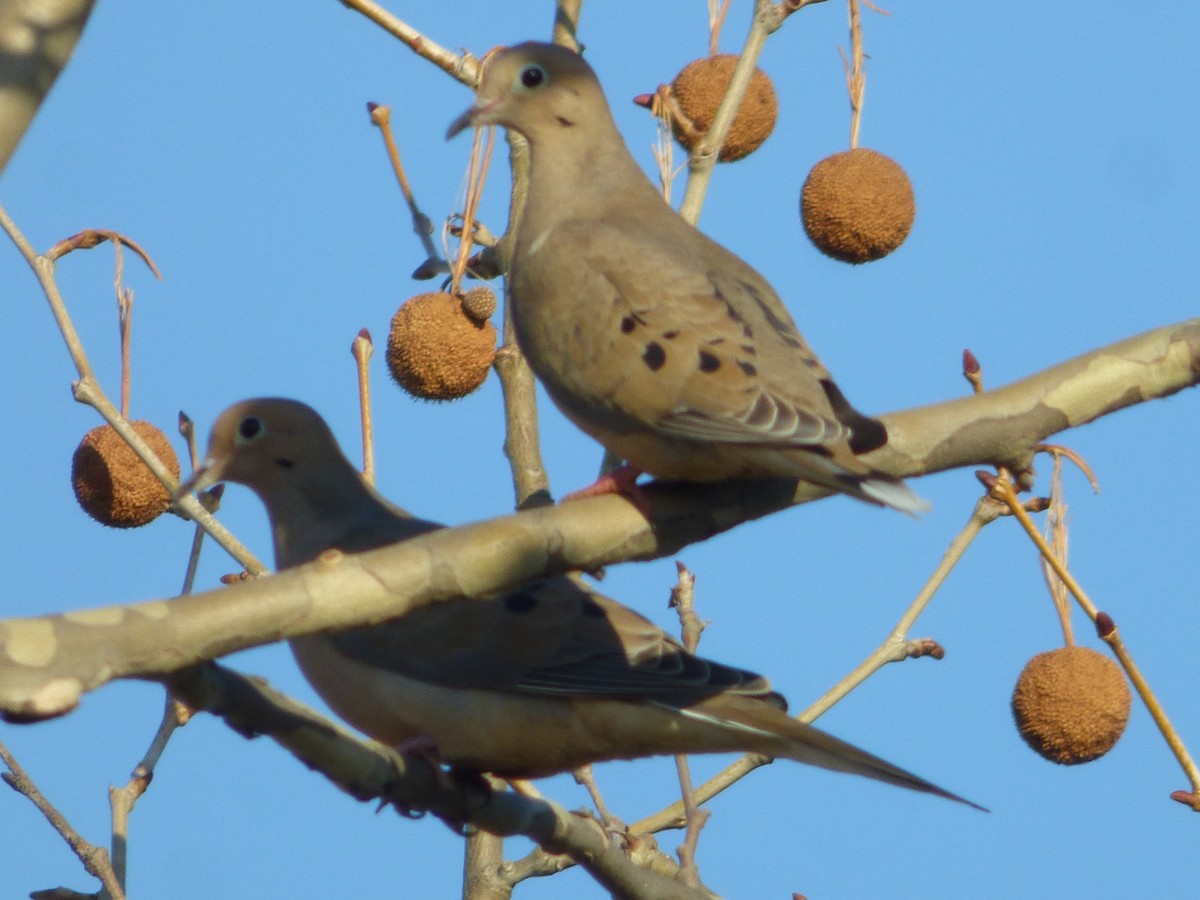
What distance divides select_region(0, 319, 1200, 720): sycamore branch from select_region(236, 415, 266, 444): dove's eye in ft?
4.18

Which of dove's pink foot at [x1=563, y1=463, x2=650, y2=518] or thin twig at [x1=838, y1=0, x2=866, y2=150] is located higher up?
thin twig at [x1=838, y1=0, x2=866, y2=150]

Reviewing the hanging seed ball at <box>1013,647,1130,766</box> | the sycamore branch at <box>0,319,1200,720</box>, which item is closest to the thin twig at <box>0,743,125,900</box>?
the sycamore branch at <box>0,319,1200,720</box>

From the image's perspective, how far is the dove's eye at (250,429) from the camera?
447 centimetres

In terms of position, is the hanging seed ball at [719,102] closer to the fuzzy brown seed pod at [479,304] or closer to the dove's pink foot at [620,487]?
the fuzzy brown seed pod at [479,304]

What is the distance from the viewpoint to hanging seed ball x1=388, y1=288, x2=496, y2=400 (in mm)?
4699

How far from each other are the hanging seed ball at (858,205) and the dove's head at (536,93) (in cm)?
71

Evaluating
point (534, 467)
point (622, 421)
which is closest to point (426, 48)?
point (534, 467)

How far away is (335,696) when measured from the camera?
3988mm

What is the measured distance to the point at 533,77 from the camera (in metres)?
4.72

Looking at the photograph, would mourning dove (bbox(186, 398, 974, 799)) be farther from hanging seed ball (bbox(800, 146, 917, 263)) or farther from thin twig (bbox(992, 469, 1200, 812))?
hanging seed ball (bbox(800, 146, 917, 263))

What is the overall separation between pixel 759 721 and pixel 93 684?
1663 millimetres

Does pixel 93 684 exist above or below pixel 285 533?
below

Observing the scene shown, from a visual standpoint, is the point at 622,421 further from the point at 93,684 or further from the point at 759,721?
the point at 93,684

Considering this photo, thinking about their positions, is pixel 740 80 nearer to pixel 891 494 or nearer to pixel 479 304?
pixel 479 304
